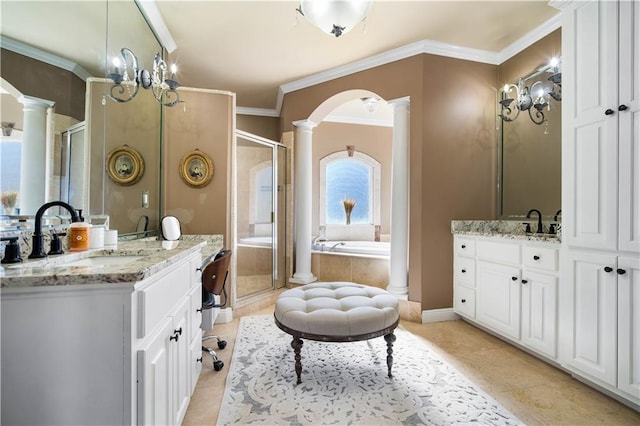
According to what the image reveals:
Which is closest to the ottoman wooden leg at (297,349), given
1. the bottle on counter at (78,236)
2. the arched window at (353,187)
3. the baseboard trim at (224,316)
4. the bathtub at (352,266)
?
the bottle on counter at (78,236)

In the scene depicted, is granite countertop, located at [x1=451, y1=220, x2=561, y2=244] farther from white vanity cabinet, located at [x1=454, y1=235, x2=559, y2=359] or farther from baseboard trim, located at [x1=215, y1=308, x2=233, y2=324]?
baseboard trim, located at [x1=215, y1=308, x2=233, y2=324]

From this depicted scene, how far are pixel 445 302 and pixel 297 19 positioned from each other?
118 inches

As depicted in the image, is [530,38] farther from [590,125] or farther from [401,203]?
[401,203]

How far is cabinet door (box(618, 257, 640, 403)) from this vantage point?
1506 mm

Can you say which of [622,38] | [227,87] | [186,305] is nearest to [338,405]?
[186,305]

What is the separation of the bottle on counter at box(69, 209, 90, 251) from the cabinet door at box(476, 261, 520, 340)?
2787 millimetres

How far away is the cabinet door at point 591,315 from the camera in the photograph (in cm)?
160

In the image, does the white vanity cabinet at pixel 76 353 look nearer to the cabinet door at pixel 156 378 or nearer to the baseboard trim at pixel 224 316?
the cabinet door at pixel 156 378

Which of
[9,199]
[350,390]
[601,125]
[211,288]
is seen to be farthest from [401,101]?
[9,199]

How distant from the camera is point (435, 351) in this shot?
2266 mm

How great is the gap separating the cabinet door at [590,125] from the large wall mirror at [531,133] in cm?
68

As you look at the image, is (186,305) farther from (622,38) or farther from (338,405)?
(622,38)

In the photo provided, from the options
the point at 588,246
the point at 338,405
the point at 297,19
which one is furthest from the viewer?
the point at 297,19

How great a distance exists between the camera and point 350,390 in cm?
176
